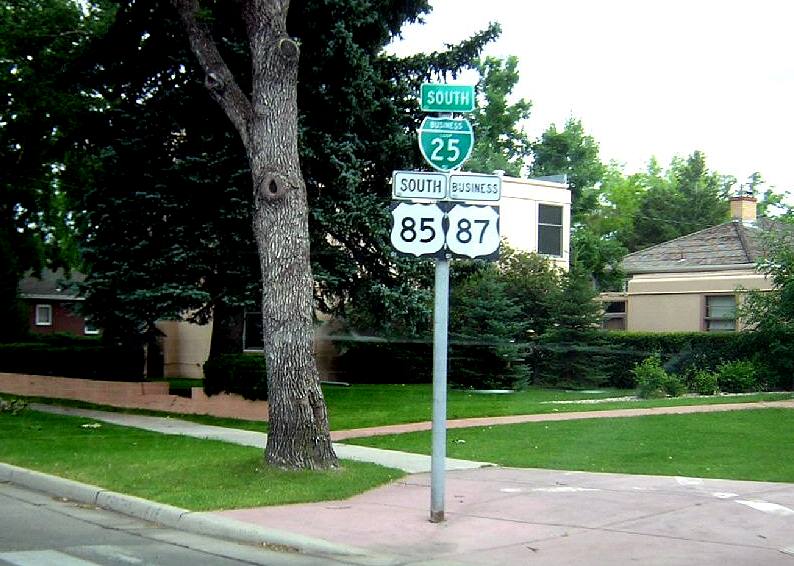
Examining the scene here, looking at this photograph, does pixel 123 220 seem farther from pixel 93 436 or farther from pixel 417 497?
pixel 417 497

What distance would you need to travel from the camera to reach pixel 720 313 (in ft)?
112

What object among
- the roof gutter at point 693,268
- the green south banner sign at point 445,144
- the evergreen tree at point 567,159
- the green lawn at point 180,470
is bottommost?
the green lawn at point 180,470

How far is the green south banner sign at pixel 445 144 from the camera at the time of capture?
10064mm

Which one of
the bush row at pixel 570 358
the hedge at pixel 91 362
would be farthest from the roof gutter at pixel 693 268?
the hedge at pixel 91 362

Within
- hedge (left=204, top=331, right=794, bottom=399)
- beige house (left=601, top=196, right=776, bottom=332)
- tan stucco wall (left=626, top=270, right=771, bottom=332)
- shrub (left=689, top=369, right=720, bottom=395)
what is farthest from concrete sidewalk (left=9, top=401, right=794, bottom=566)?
tan stucco wall (left=626, top=270, right=771, bottom=332)

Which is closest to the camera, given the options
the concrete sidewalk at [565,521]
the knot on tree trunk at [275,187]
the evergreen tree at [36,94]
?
the concrete sidewalk at [565,521]

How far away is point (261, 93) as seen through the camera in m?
13.4

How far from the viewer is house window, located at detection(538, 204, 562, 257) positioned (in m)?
36.9

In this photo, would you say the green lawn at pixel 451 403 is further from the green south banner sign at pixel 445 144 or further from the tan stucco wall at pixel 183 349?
the green south banner sign at pixel 445 144

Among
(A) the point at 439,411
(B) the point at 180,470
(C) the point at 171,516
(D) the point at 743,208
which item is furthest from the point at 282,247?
(D) the point at 743,208

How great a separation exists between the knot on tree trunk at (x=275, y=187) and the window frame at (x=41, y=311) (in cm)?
4181

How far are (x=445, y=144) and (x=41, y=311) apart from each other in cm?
4586

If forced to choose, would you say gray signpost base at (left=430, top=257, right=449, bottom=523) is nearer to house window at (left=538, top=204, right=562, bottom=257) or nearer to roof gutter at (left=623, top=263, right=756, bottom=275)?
roof gutter at (left=623, top=263, right=756, bottom=275)

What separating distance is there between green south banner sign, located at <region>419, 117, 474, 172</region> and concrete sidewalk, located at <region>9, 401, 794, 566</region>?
141 inches
